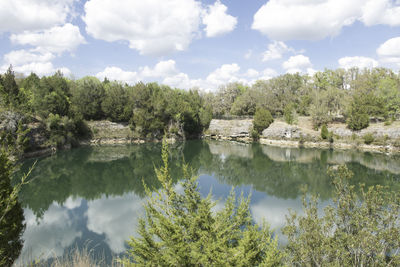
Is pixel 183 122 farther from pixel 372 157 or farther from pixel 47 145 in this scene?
pixel 372 157

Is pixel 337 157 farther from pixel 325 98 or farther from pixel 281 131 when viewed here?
pixel 325 98

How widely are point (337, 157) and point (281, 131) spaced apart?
1418 cm

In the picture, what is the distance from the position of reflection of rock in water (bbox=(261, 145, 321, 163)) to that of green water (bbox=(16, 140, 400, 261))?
13 centimetres

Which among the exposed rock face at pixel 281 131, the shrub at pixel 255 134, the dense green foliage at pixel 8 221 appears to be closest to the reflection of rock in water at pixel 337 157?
the exposed rock face at pixel 281 131

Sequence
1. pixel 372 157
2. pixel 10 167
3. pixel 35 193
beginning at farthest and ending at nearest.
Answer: pixel 372 157 < pixel 35 193 < pixel 10 167

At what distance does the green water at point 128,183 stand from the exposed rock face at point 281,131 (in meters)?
5.33

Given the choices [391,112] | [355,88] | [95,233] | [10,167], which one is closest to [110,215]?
[95,233]

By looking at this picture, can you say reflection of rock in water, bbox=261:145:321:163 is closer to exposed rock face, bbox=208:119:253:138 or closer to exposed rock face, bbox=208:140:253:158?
exposed rock face, bbox=208:140:253:158

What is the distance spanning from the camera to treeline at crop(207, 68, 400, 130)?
142ft

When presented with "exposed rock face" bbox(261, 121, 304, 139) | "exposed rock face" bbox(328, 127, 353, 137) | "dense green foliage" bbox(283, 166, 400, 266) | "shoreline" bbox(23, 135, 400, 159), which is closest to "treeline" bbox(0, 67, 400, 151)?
"exposed rock face" bbox(328, 127, 353, 137)

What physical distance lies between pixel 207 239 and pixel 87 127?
44.8 meters

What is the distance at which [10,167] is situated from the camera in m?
6.47

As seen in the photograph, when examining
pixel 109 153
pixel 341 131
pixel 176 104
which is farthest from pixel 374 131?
pixel 109 153

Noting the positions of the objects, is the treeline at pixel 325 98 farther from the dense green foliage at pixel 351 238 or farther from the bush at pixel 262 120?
the dense green foliage at pixel 351 238
